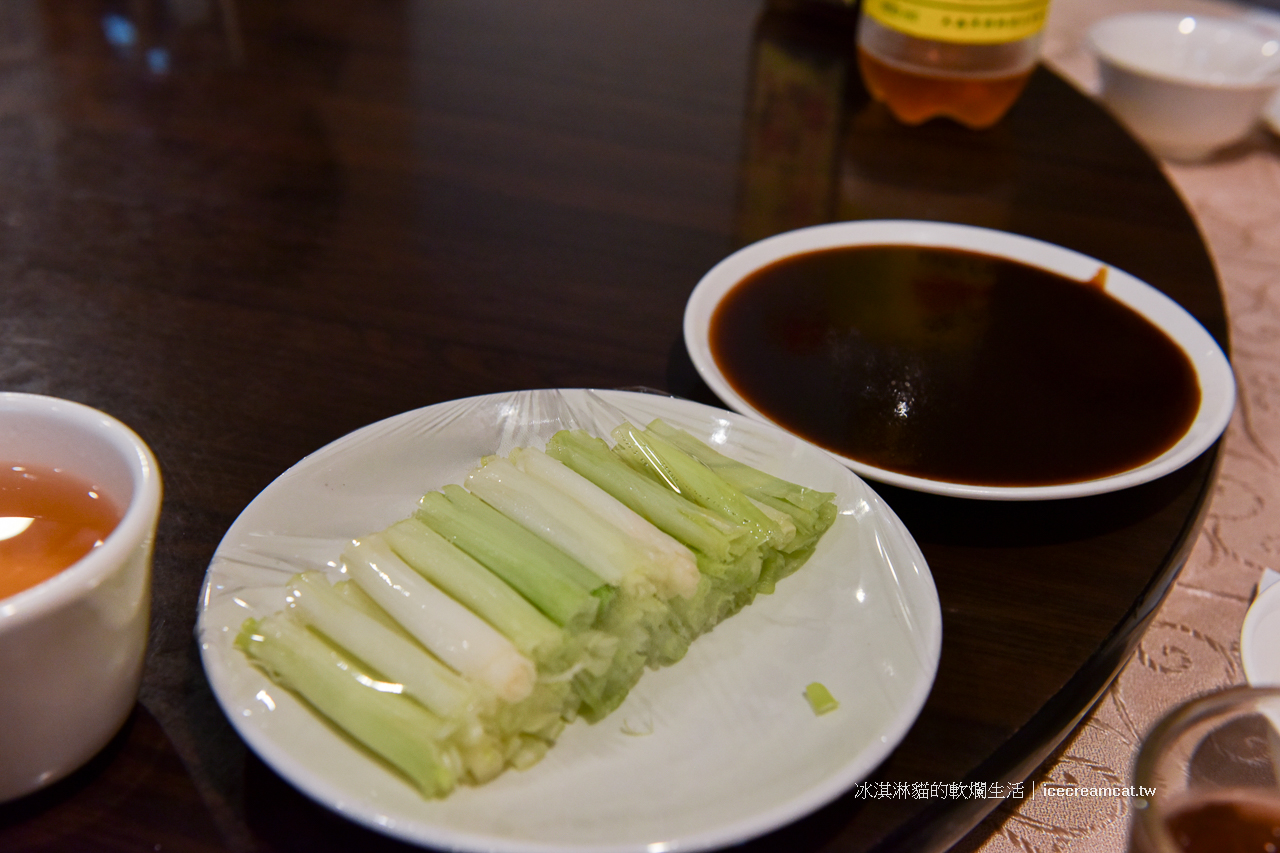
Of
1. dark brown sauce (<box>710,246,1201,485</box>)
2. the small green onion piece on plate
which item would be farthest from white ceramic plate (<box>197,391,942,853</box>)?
dark brown sauce (<box>710,246,1201,485</box>)

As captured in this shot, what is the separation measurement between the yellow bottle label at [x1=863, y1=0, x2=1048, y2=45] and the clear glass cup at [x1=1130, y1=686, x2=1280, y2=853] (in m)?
1.09

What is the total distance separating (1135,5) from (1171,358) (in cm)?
217

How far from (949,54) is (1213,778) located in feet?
3.90

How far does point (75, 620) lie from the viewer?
525 millimetres

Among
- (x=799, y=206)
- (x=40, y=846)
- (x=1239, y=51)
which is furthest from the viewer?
(x=1239, y=51)

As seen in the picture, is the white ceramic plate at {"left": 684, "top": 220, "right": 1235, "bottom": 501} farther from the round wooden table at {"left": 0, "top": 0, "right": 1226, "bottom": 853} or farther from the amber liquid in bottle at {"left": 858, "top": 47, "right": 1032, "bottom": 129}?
the amber liquid in bottle at {"left": 858, "top": 47, "right": 1032, "bottom": 129}

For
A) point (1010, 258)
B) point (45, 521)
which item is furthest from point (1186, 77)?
point (45, 521)

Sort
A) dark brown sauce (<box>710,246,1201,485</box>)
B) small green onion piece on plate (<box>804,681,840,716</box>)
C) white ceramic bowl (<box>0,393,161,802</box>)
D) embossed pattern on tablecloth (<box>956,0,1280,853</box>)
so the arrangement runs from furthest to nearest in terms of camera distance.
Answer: dark brown sauce (<box>710,246,1201,485</box>)
embossed pattern on tablecloth (<box>956,0,1280,853</box>)
small green onion piece on plate (<box>804,681,840,716</box>)
white ceramic bowl (<box>0,393,161,802</box>)

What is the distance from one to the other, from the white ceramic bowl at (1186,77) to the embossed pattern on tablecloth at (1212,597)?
13 cm

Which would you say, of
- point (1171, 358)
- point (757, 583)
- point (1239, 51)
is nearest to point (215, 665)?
point (757, 583)

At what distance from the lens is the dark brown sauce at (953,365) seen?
88 cm

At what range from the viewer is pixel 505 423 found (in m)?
0.83

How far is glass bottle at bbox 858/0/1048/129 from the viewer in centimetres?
142

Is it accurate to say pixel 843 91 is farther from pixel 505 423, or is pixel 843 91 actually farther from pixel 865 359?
pixel 505 423
